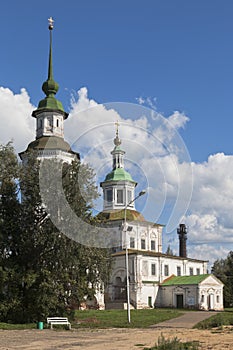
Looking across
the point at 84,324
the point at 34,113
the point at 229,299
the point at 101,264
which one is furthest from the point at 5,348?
the point at 229,299

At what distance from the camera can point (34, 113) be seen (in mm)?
61562

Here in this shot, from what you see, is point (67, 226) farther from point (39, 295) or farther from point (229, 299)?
point (229, 299)

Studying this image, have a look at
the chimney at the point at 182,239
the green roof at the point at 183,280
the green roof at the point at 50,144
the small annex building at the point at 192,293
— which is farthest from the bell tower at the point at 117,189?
the chimney at the point at 182,239

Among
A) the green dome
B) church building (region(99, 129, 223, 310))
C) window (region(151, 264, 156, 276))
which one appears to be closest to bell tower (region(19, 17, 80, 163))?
church building (region(99, 129, 223, 310))

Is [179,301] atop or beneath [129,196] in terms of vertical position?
beneath

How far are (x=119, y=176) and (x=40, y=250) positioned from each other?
39.6m

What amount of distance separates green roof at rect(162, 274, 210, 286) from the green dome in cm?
1509

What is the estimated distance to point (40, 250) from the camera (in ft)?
118

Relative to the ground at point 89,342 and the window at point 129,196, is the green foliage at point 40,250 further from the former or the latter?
the window at point 129,196

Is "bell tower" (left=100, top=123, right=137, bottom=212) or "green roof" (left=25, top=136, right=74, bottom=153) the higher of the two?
"green roof" (left=25, top=136, right=74, bottom=153)

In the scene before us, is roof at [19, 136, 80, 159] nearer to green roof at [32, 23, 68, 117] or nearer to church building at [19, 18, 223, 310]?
church building at [19, 18, 223, 310]

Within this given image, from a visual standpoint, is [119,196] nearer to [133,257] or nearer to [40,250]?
[133,257]

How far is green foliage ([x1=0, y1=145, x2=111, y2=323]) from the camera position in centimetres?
3438

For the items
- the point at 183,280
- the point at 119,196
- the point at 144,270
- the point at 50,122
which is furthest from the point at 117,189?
the point at 50,122
